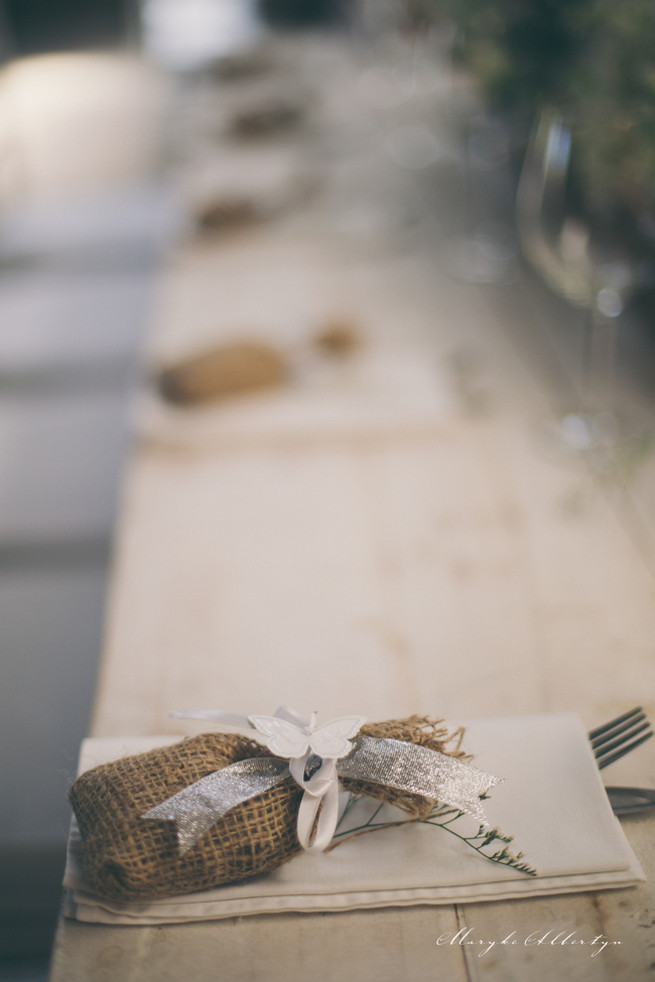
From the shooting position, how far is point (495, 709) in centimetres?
48

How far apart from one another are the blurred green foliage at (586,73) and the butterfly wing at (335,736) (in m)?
0.48

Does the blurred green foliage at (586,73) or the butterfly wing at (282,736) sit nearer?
the butterfly wing at (282,736)

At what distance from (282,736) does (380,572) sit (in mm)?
246

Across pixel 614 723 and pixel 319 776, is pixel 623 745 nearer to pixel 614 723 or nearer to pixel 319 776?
pixel 614 723

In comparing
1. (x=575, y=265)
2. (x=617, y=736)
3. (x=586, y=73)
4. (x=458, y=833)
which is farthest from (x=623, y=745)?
(x=586, y=73)

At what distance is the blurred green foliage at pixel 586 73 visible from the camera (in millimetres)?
685

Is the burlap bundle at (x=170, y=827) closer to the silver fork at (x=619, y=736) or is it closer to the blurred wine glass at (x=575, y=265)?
the silver fork at (x=619, y=736)

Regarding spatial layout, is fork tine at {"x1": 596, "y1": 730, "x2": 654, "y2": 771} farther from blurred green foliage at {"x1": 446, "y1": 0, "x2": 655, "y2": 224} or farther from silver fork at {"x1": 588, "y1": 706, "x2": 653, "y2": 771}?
blurred green foliage at {"x1": 446, "y1": 0, "x2": 655, "y2": 224}

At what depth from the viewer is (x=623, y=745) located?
1.45 ft

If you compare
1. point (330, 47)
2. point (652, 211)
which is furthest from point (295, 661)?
point (330, 47)

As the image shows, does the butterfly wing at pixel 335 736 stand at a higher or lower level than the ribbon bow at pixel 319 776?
higher

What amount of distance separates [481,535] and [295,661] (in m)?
0.21

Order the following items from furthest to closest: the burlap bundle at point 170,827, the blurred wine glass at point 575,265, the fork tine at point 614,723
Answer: the blurred wine glass at point 575,265, the fork tine at point 614,723, the burlap bundle at point 170,827

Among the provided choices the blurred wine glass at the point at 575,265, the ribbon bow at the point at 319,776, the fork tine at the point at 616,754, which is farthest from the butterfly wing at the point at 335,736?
the blurred wine glass at the point at 575,265
